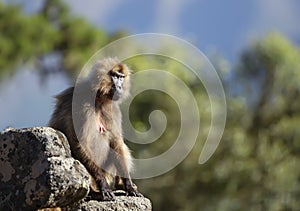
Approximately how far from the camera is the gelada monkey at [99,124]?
24.5 ft

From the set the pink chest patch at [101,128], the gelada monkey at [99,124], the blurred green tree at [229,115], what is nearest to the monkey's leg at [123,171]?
the gelada monkey at [99,124]

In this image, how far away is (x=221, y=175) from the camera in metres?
26.0

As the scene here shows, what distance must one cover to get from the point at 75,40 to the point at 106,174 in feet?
66.5

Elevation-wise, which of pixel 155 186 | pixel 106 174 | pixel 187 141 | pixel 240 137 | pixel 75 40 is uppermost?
pixel 75 40

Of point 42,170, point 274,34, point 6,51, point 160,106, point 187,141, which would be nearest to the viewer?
point 42,170

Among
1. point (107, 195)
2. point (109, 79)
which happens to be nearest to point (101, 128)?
point (109, 79)

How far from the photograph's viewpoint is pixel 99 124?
26.0 ft

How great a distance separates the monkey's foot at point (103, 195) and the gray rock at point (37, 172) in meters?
0.62

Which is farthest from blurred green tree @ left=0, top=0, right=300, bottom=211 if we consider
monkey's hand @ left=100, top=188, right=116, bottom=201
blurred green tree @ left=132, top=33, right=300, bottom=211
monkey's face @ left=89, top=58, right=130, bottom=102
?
monkey's hand @ left=100, top=188, right=116, bottom=201

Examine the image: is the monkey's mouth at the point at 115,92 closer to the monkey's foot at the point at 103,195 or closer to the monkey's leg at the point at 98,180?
the monkey's leg at the point at 98,180

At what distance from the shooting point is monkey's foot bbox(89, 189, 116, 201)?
6.85 m

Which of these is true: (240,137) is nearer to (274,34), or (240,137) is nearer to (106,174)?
(274,34)

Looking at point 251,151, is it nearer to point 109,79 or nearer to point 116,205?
point 109,79

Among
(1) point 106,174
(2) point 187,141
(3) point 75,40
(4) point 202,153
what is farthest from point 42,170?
(3) point 75,40
